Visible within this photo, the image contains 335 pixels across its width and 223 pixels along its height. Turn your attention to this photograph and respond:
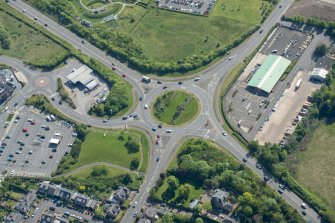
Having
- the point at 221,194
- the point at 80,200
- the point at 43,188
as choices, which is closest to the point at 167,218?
the point at 221,194

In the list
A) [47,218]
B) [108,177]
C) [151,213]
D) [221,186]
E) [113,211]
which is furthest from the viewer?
[108,177]

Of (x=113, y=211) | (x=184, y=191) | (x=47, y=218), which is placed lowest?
(x=47, y=218)

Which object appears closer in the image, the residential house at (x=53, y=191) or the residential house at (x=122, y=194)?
the residential house at (x=122, y=194)

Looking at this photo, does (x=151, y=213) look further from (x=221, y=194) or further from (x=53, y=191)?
(x=53, y=191)

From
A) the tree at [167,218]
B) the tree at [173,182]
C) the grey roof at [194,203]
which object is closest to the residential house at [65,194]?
the tree at [167,218]

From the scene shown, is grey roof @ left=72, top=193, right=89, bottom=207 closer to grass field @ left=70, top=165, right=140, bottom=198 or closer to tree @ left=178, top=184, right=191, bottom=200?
grass field @ left=70, top=165, right=140, bottom=198

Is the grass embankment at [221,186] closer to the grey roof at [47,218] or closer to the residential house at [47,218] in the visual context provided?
the residential house at [47,218]
